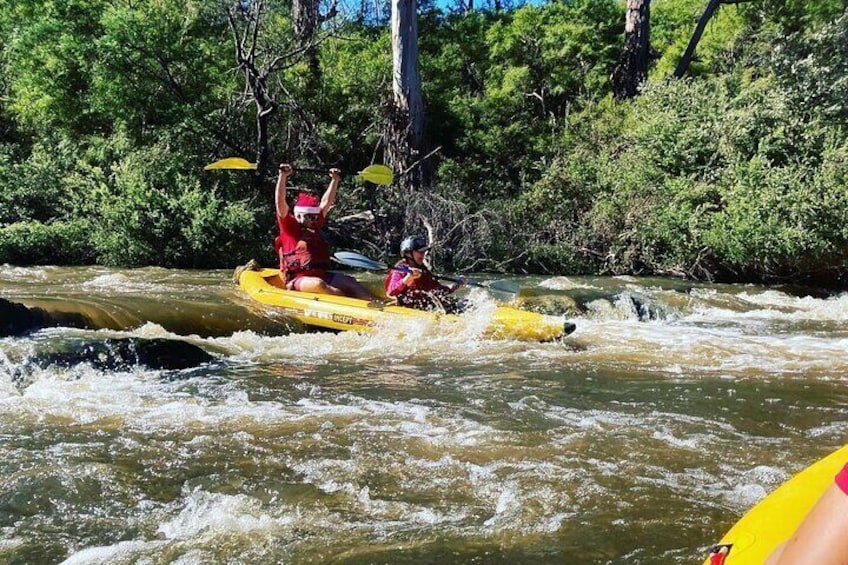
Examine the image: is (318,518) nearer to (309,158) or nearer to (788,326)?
(788,326)

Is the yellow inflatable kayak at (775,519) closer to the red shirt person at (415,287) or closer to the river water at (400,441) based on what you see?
the river water at (400,441)

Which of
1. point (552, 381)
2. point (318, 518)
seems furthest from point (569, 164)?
point (318, 518)

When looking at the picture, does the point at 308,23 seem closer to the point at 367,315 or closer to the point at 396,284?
the point at 396,284

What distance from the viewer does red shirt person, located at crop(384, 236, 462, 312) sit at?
6.70m

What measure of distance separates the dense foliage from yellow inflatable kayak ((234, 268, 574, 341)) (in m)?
4.29

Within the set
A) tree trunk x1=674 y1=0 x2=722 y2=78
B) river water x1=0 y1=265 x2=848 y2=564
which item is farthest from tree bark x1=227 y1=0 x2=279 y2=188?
tree trunk x1=674 y1=0 x2=722 y2=78

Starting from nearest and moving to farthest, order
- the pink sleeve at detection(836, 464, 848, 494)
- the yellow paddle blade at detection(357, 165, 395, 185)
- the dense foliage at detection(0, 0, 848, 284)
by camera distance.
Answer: the pink sleeve at detection(836, 464, 848, 494)
the yellow paddle blade at detection(357, 165, 395, 185)
the dense foliage at detection(0, 0, 848, 284)

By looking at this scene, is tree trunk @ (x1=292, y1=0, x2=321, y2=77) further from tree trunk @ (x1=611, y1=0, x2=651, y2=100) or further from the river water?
the river water

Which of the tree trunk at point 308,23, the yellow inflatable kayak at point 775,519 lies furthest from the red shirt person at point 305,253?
the tree trunk at point 308,23

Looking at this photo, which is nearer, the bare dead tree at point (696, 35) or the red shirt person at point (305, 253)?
the red shirt person at point (305, 253)

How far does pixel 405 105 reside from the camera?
13539mm

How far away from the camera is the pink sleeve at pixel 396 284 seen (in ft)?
22.0

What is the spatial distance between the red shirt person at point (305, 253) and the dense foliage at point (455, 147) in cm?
379

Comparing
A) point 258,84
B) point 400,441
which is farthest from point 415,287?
point 258,84
